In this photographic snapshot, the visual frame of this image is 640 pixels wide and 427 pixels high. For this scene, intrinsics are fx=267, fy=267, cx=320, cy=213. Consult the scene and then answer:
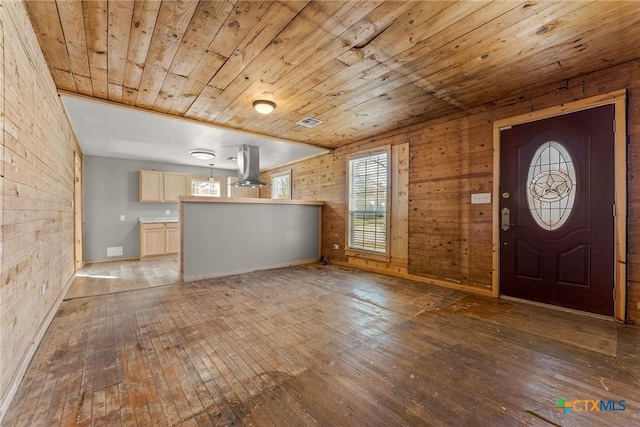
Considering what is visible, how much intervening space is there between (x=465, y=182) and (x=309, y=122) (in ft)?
8.32

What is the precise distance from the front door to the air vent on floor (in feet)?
8.57

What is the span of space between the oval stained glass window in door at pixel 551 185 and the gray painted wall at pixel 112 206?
7.77m

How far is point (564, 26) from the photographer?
2127mm

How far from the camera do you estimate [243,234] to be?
499cm

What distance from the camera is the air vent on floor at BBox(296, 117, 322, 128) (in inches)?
166

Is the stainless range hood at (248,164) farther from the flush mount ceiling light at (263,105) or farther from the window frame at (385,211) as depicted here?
the flush mount ceiling light at (263,105)

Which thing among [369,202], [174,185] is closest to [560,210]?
[369,202]

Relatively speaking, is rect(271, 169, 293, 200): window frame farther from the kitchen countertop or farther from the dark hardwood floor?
the dark hardwood floor

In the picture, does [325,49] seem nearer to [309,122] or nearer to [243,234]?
[309,122]

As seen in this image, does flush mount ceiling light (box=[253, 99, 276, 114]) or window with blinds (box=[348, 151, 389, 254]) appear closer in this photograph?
flush mount ceiling light (box=[253, 99, 276, 114])

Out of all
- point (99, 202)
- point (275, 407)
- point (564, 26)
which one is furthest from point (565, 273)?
point (99, 202)

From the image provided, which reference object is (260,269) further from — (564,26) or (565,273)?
(564,26)

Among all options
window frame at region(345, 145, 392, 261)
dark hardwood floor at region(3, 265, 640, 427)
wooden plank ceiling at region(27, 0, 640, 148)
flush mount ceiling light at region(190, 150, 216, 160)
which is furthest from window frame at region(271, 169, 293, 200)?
dark hardwood floor at region(3, 265, 640, 427)

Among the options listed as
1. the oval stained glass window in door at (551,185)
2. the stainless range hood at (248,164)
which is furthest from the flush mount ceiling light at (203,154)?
the oval stained glass window in door at (551,185)
